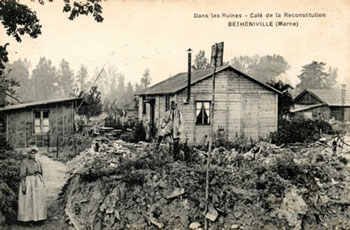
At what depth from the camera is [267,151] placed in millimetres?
6809

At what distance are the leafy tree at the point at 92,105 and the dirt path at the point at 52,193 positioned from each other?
1.72m

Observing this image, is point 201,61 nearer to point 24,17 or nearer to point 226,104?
point 226,104

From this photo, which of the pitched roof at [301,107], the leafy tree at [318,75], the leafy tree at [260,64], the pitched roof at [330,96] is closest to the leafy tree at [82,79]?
the leafy tree at [260,64]

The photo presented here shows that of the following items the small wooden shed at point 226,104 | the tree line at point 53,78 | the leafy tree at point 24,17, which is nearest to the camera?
the leafy tree at point 24,17

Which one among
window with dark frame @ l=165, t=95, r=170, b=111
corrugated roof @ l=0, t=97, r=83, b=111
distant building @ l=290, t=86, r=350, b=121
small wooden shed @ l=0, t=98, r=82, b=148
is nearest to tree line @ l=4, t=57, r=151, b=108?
corrugated roof @ l=0, t=97, r=83, b=111

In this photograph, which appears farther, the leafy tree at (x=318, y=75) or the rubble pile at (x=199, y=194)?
the leafy tree at (x=318, y=75)

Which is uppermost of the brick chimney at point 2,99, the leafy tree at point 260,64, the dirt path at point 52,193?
the leafy tree at point 260,64

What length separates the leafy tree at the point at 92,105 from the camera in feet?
24.6

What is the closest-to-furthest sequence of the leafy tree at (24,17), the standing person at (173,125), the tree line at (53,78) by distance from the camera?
the leafy tree at (24,17) → the tree line at (53,78) → the standing person at (173,125)

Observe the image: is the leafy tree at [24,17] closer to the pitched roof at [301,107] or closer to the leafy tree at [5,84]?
the leafy tree at [5,84]

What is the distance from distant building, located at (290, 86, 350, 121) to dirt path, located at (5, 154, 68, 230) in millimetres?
4881

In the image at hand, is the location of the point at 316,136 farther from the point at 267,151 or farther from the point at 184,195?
the point at 184,195

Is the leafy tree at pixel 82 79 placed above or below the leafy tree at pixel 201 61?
below

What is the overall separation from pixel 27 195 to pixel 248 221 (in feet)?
10.3
